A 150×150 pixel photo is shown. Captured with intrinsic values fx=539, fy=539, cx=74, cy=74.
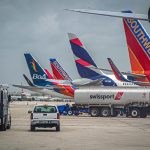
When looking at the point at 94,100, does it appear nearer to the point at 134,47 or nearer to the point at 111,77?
the point at 111,77

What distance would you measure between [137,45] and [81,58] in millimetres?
27635

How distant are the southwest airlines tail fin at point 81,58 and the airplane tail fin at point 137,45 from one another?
25.1 metres

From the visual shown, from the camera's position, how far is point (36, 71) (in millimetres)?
90938

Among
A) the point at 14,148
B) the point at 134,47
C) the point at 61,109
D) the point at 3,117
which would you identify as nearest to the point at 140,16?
the point at 14,148

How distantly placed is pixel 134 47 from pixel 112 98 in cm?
2143

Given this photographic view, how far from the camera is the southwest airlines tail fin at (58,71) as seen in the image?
3428 inches

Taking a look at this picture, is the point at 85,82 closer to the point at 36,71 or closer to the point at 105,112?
the point at 105,112

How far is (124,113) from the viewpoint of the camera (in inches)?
2493

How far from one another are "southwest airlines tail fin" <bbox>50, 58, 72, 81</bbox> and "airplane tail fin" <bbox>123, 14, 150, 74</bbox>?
44.4m

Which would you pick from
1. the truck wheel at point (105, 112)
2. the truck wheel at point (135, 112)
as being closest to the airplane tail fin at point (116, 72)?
the truck wheel at point (135, 112)

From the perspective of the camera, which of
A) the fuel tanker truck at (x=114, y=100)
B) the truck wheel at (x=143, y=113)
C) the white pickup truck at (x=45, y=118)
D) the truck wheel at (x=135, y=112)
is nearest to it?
the white pickup truck at (x=45, y=118)

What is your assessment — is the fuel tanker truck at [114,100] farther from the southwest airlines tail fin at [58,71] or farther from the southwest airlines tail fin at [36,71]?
the southwest airlines tail fin at [36,71]

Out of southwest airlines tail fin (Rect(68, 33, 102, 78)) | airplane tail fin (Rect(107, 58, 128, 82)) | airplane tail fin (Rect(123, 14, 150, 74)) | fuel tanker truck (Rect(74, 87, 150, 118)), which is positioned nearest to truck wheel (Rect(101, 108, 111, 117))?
fuel tanker truck (Rect(74, 87, 150, 118))

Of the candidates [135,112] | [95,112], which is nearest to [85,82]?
[95,112]
